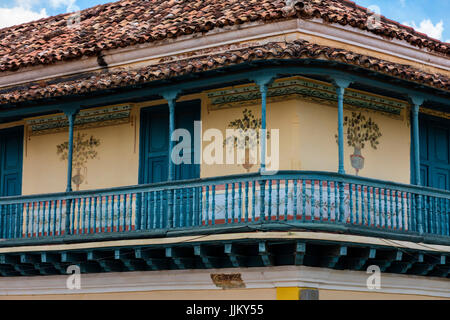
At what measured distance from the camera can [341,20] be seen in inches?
572

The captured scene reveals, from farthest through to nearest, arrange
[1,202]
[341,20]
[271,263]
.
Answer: [1,202] < [341,20] < [271,263]

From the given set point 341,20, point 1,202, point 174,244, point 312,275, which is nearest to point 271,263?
point 312,275

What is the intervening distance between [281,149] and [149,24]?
394 centimetres

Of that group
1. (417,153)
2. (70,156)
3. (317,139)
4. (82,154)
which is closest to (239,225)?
(317,139)

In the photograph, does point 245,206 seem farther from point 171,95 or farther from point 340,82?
point 171,95

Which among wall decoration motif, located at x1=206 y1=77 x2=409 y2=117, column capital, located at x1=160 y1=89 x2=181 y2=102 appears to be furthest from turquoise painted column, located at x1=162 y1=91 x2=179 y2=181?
wall decoration motif, located at x1=206 y1=77 x2=409 y2=117

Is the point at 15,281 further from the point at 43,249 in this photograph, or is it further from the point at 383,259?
the point at 383,259

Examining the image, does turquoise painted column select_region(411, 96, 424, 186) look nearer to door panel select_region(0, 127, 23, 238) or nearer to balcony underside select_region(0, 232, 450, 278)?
balcony underside select_region(0, 232, 450, 278)

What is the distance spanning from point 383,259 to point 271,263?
179 cm

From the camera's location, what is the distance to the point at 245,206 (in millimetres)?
13031

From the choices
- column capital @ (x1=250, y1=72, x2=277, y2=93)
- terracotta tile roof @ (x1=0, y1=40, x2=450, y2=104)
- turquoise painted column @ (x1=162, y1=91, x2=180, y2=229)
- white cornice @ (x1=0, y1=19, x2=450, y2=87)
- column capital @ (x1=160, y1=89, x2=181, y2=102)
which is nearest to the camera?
terracotta tile roof @ (x1=0, y1=40, x2=450, y2=104)

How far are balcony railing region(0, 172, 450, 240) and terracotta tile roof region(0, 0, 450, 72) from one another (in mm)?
2591

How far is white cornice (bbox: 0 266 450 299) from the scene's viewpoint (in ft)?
44.2

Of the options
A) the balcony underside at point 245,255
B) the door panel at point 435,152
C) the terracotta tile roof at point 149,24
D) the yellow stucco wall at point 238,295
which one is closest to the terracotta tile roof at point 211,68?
the terracotta tile roof at point 149,24
